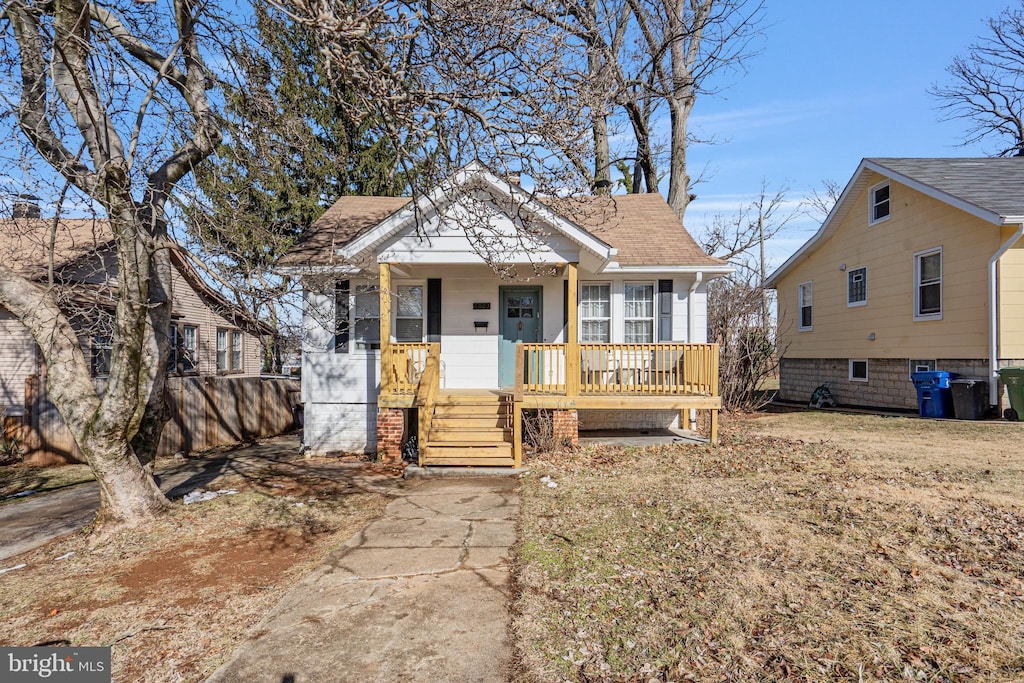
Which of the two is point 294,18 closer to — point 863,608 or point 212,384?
point 863,608

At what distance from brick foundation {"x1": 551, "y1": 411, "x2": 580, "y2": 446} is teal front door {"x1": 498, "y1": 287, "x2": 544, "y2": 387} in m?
1.89

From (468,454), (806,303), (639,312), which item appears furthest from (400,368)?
(806,303)

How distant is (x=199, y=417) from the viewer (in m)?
11.2

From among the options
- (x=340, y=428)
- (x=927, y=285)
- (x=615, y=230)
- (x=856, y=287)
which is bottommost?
(x=340, y=428)

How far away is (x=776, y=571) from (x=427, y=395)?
5.75 metres

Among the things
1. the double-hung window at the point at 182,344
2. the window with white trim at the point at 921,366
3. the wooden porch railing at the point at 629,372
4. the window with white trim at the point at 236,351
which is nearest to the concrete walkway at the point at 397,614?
the wooden porch railing at the point at 629,372

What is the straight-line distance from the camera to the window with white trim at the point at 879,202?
14578 mm

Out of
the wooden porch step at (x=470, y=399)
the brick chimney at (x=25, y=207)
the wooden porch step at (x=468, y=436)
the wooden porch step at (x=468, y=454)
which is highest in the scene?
the brick chimney at (x=25, y=207)

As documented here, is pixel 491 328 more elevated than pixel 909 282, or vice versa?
pixel 909 282

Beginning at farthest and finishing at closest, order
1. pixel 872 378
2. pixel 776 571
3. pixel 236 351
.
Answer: pixel 236 351 → pixel 872 378 → pixel 776 571

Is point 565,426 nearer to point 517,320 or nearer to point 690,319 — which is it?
point 517,320

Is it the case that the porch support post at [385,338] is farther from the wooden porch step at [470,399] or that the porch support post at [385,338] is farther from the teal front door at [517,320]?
the teal front door at [517,320]

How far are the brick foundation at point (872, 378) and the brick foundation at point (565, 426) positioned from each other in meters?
9.25

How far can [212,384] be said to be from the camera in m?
11.6
